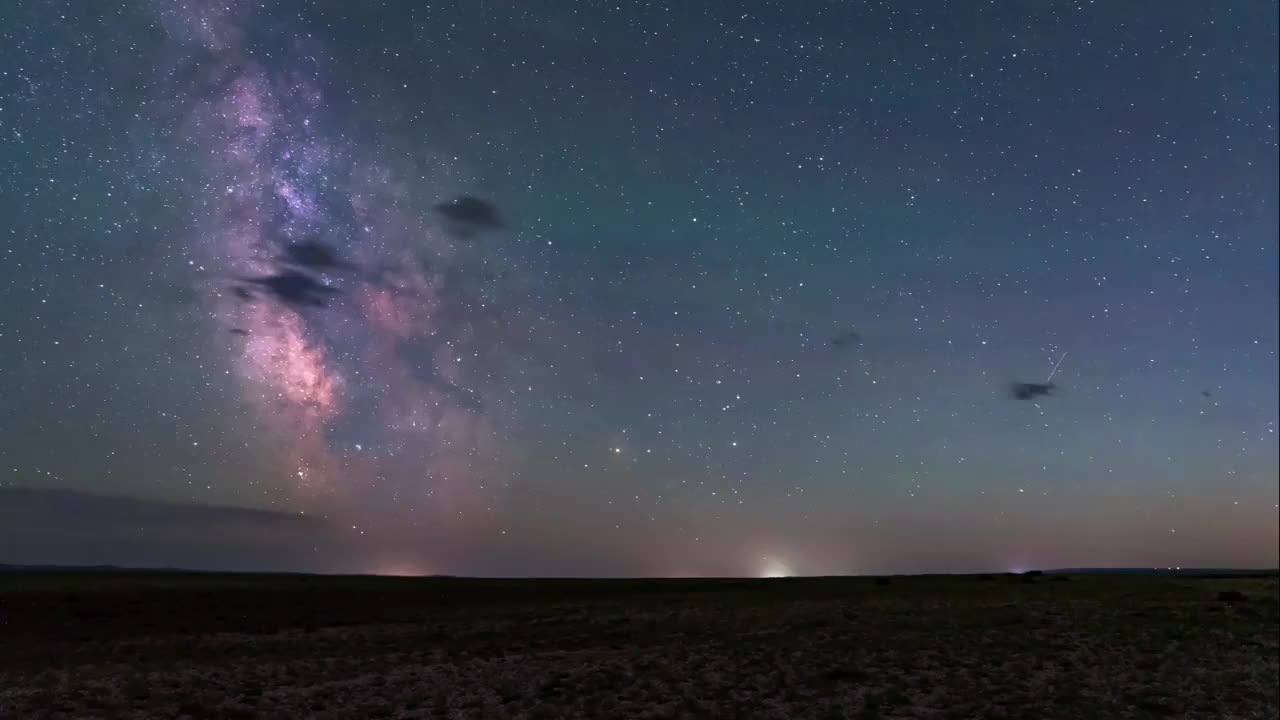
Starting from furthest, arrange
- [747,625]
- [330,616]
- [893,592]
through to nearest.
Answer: [893,592] < [330,616] < [747,625]

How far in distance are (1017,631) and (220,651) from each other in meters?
35.9

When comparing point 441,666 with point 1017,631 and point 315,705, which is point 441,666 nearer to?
point 315,705

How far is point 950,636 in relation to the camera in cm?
3441

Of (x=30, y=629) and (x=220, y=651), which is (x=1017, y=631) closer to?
(x=220, y=651)

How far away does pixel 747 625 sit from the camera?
39.6 meters

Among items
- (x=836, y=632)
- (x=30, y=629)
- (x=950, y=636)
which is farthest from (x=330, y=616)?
(x=950, y=636)

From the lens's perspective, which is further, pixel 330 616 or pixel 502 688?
pixel 330 616

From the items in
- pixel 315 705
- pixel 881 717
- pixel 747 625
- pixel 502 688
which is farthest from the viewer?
pixel 747 625

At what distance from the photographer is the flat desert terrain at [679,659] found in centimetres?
2355

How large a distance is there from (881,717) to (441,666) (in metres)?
16.5

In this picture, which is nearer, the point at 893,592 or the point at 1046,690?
the point at 1046,690

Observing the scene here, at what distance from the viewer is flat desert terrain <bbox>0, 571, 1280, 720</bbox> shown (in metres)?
23.5

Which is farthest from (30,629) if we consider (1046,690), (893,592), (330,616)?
(893,592)

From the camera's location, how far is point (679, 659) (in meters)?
30.7
